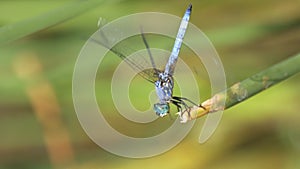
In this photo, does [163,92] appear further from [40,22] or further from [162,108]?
[40,22]

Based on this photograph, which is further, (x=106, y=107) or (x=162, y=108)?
(x=106, y=107)

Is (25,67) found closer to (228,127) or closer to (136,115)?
(136,115)

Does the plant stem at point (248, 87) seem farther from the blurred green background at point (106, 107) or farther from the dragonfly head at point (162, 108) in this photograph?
the blurred green background at point (106, 107)

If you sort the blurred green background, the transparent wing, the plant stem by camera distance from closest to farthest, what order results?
the plant stem → the transparent wing → the blurred green background

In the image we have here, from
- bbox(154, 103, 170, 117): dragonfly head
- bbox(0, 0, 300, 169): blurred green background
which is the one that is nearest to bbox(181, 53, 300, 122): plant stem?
bbox(154, 103, 170, 117): dragonfly head

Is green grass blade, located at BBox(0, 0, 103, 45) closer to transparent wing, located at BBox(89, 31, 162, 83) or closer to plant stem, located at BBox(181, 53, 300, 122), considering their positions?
transparent wing, located at BBox(89, 31, 162, 83)

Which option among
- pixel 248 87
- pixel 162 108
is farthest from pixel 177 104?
pixel 248 87
